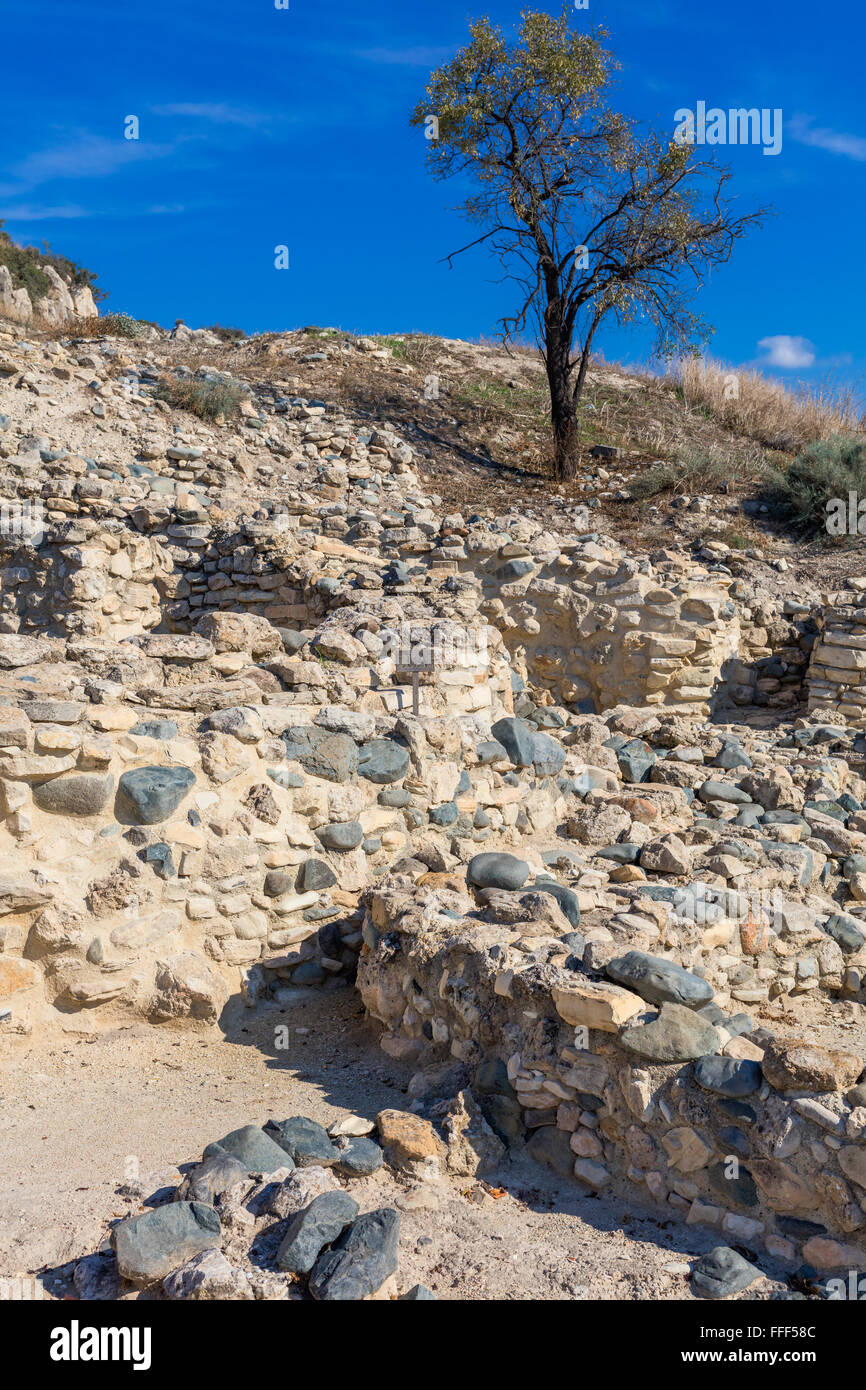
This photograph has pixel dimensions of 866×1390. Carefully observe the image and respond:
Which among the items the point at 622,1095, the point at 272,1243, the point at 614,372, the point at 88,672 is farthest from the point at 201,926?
the point at 614,372

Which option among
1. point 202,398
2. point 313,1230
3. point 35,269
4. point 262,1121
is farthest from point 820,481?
point 35,269

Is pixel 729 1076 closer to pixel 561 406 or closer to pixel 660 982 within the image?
pixel 660 982

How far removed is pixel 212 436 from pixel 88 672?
810cm

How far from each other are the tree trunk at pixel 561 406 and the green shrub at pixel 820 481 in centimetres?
278

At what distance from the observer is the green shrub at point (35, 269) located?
2111 centimetres

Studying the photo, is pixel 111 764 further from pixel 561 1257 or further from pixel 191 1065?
pixel 561 1257

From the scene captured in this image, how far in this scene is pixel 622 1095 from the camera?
261 cm

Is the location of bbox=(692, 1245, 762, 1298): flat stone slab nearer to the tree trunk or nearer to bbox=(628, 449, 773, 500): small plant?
bbox=(628, 449, 773, 500): small plant

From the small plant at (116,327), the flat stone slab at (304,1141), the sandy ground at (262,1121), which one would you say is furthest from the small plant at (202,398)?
the flat stone slab at (304,1141)

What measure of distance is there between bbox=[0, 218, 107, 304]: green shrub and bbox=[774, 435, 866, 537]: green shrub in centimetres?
1614

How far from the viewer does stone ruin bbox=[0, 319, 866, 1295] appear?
101 inches

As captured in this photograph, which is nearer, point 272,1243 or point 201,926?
point 272,1243

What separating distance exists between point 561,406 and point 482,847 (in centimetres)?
999

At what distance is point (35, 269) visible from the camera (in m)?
21.9
